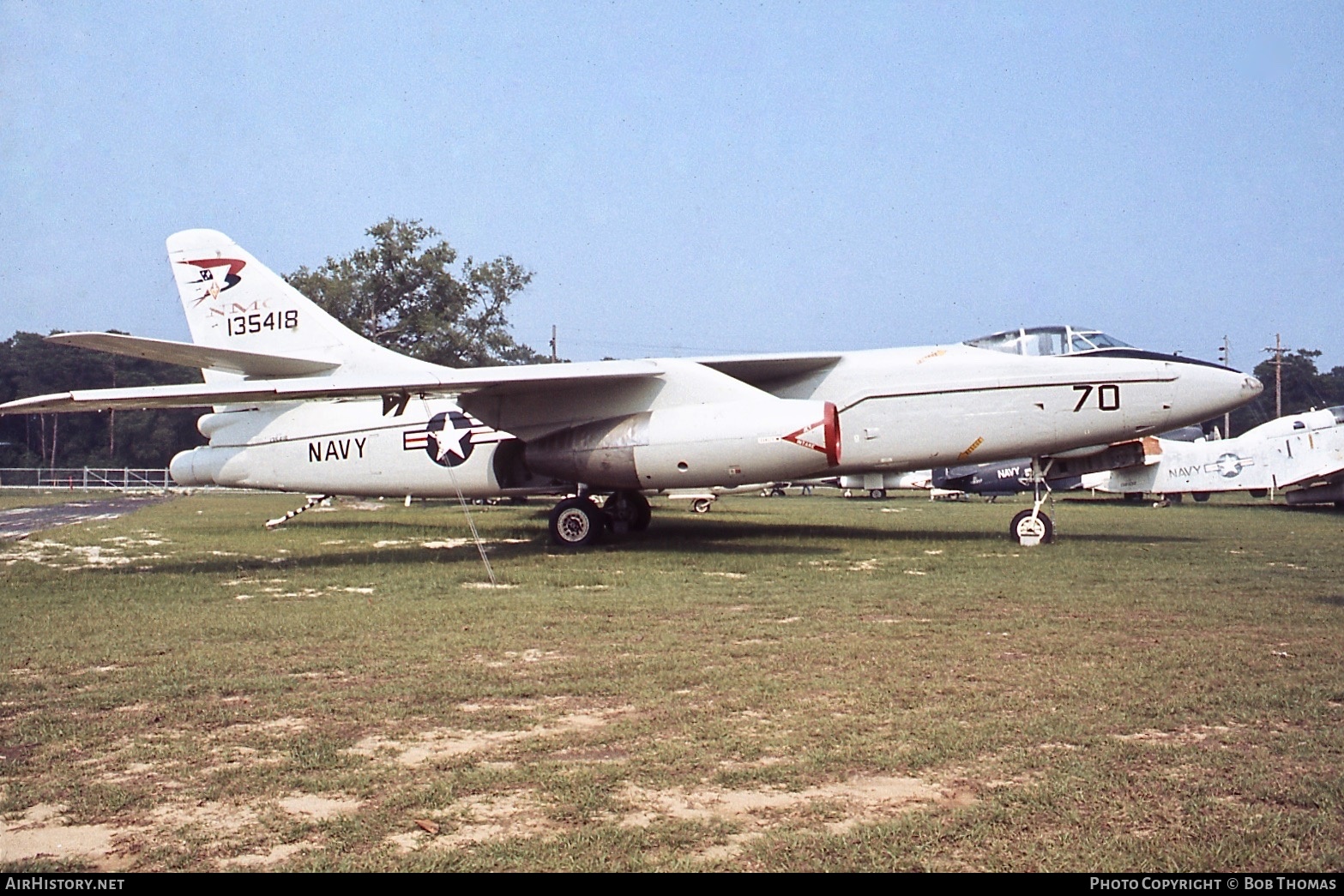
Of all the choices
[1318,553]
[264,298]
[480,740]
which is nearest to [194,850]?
[480,740]

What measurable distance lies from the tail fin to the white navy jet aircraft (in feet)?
0.24

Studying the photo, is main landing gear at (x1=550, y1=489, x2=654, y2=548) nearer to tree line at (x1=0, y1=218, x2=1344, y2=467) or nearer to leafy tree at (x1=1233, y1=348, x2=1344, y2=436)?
tree line at (x1=0, y1=218, x2=1344, y2=467)

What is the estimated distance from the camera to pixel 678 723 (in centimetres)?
437

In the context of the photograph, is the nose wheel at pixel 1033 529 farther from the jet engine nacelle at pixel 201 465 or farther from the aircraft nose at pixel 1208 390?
the jet engine nacelle at pixel 201 465

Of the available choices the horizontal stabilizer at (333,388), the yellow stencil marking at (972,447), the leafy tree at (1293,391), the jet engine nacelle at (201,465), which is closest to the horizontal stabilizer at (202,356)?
the horizontal stabilizer at (333,388)

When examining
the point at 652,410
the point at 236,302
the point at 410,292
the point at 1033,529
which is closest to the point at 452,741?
the point at 652,410

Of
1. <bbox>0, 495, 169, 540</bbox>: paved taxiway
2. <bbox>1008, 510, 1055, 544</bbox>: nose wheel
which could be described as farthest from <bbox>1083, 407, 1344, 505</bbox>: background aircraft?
<bbox>0, 495, 169, 540</bbox>: paved taxiway

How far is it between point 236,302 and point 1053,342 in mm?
12332

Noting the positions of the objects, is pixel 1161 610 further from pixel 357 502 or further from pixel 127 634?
pixel 357 502

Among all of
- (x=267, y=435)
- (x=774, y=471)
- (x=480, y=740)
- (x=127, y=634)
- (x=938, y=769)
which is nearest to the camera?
(x=938, y=769)

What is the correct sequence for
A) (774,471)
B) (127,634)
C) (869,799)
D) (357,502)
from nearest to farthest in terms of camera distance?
(869,799), (127,634), (774,471), (357,502)

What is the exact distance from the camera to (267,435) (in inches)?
619

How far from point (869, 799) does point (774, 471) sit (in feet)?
27.5

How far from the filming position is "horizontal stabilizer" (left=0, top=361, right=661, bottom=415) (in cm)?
1030
